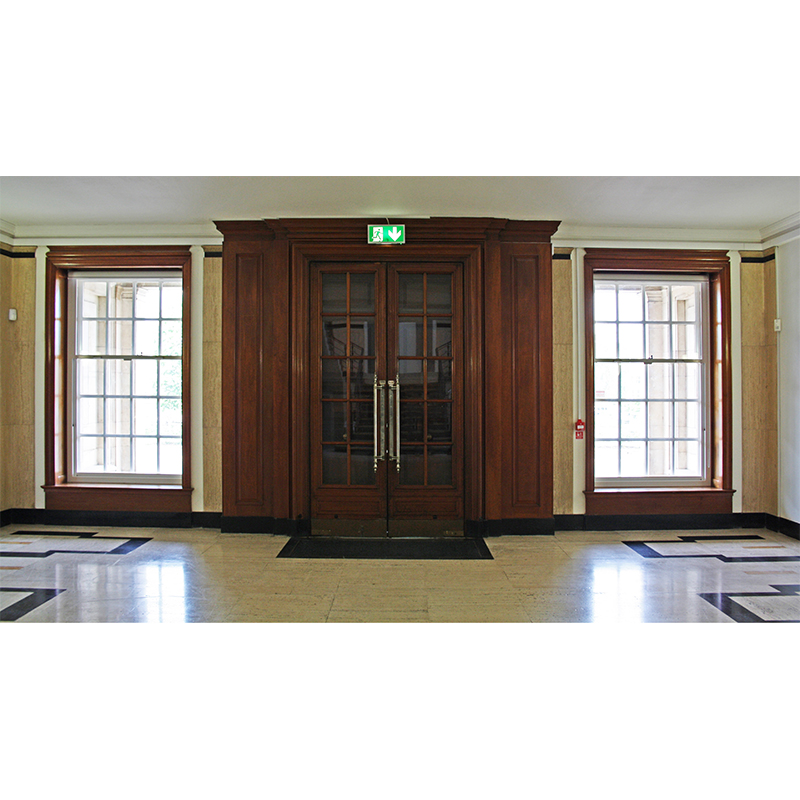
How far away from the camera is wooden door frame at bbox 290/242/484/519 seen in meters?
5.34

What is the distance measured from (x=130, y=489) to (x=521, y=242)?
4.57 m

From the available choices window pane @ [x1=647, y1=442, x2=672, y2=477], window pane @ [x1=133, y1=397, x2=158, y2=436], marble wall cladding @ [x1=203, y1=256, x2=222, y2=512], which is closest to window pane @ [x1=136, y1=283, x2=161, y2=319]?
marble wall cladding @ [x1=203, y1=256, x2=222, y2=512]

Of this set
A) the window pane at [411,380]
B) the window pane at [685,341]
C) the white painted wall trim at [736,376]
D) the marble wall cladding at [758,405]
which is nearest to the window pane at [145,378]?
the window pane at [411,380]

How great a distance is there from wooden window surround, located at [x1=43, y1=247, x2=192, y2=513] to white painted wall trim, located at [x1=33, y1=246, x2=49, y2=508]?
0.06m

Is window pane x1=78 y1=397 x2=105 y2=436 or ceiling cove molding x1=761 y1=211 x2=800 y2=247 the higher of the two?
ceiling cove molding x1=761 y1=211 x2=800 y2=247

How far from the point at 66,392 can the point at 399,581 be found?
13.5ft

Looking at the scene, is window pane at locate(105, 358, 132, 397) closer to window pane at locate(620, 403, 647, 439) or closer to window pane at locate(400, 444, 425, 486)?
window pane at locate(400, 444, 425, 486)

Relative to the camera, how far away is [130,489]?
18.8ft

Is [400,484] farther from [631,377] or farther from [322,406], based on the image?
[631,377]

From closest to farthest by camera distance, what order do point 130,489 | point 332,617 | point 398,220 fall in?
point 332,617
point 398,220
point 130,489

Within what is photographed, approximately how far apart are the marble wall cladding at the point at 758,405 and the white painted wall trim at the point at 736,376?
4cm

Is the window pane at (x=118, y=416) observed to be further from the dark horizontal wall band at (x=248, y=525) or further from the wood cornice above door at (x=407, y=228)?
the wood cornice above door at (x=407, y=228)

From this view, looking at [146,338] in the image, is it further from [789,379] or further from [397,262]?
[789,379]

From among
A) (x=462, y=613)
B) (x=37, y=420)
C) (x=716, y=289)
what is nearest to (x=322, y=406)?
(x=462, y=613)
